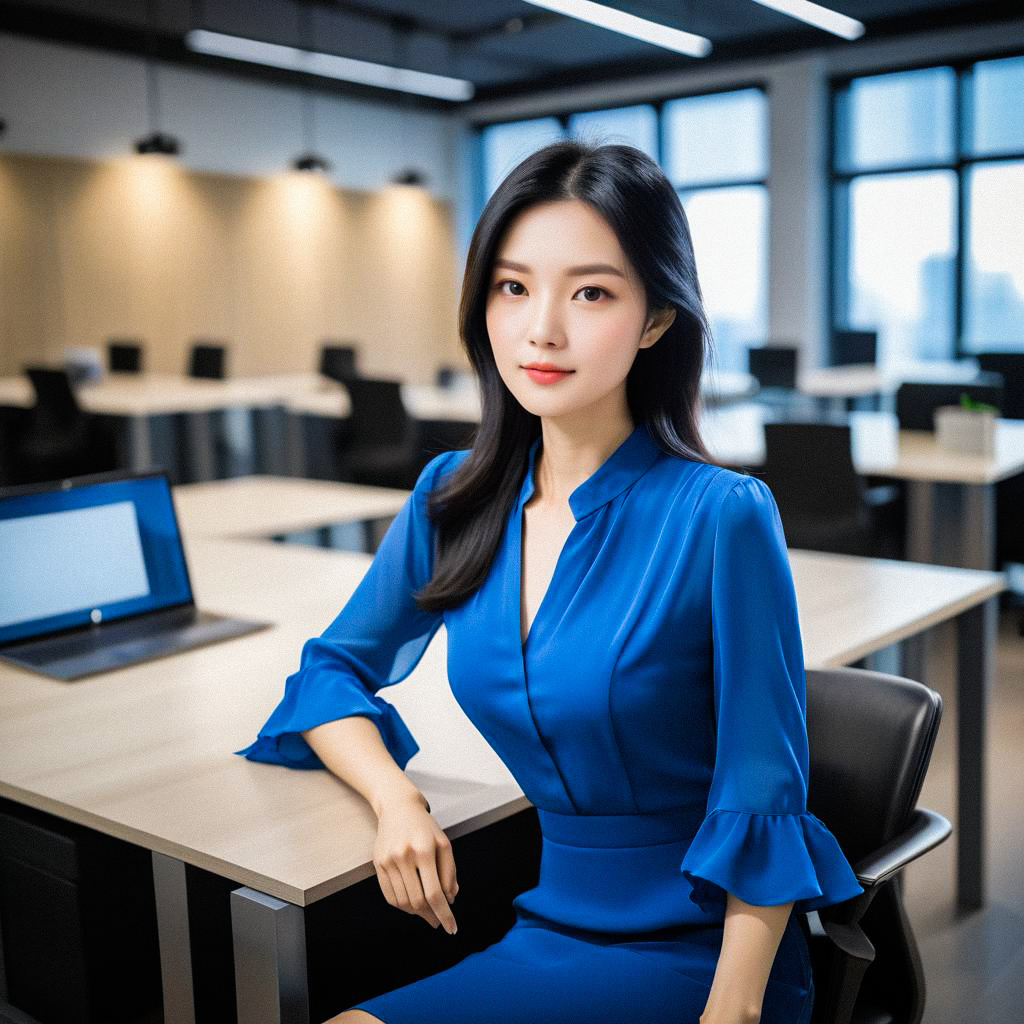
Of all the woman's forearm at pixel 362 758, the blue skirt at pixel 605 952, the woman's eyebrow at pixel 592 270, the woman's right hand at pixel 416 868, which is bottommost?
the blue skirt at pixel 605 952

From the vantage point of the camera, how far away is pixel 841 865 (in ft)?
4.11

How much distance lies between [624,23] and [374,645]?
5493 millimetres

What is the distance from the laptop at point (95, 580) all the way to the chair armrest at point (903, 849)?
1.26 metres

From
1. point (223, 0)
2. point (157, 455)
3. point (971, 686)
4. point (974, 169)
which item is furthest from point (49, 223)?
point (971, 686)

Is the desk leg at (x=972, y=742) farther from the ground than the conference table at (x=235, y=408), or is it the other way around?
the conference table at (x=235, y=408)

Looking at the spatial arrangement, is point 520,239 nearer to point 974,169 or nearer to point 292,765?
point 292,765

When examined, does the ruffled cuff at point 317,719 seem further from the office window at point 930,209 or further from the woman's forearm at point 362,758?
the office window at point 930,209

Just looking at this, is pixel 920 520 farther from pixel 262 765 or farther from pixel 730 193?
pixel 730 193

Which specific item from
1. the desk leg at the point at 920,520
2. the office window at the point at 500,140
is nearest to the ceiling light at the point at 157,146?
the office window at the point at 500,140

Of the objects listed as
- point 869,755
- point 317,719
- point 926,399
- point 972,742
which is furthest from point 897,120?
point 317,719

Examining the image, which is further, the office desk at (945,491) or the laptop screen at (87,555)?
the office desk at (945,491)

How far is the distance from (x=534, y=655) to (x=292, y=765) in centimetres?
45

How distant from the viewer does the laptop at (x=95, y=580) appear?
2.15 m

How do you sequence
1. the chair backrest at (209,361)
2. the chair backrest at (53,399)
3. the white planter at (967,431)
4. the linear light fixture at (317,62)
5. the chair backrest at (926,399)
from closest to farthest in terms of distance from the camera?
the white planter at (967,431)
the chair backrest at (926,399)
the chair backrest at (53,399)
the linear light fixture at (317,62)
the chair backrest at (209,361)
